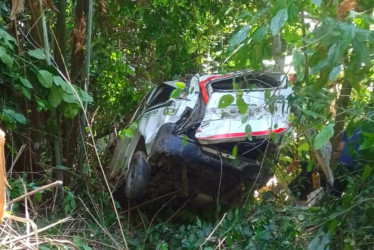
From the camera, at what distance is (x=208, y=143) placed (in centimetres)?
572

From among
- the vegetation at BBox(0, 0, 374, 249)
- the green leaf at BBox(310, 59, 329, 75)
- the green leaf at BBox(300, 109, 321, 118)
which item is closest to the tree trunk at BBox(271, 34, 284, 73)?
the vegetation at BBox(0, 0, 374, 249)

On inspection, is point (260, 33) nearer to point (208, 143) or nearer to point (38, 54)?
point (208, 143)

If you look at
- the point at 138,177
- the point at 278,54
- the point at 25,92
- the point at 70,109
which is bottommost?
the point at 138,177

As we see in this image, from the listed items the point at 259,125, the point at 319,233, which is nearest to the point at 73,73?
the point at 259,125

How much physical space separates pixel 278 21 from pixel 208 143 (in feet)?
9.03

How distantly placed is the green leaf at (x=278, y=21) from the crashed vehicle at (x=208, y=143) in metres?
2.23

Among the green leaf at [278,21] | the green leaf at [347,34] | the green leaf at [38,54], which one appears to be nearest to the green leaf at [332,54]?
the green leaf at [347,34]

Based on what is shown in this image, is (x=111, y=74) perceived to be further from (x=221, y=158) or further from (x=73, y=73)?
(x=221, y=158)

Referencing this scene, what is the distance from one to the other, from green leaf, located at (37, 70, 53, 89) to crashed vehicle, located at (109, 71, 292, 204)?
3.80 ft

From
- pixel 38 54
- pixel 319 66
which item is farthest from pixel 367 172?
pixel 38 54

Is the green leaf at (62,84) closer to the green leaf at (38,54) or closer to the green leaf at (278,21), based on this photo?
the green leaf at (38,54)

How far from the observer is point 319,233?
167 inches

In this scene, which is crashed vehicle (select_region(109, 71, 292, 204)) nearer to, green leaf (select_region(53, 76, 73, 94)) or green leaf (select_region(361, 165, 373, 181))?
green leaf (select_region(53, 76, 73, 94))

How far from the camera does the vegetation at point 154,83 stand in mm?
3457
